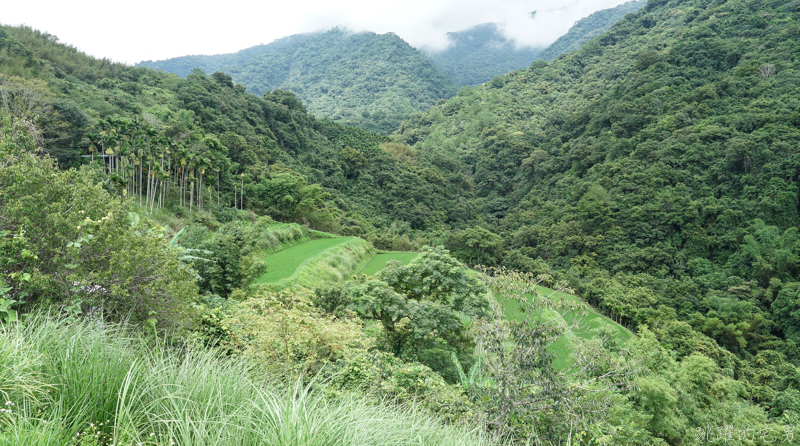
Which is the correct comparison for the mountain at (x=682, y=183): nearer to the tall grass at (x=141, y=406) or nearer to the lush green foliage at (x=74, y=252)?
the tall grass at (x=141, y=406)

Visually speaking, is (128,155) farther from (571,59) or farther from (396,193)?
(571,59)

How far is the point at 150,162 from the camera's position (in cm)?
2222

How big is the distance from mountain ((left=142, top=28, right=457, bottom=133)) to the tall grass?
91.5 meters

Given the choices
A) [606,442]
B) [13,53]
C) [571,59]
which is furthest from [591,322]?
[571,59]

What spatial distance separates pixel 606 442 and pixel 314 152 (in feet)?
180

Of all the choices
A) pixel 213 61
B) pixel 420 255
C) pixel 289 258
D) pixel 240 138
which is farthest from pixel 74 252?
pixel 213 61

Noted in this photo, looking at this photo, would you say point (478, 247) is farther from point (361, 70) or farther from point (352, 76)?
point (361, 70)

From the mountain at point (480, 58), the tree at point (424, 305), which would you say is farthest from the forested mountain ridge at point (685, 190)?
the mountain at point (480, 58)

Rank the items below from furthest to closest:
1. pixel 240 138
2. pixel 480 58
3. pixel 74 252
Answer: pixel 480 58 < pixel 240 138 < pixel 74 252

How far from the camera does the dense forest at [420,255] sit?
3164 millimetres

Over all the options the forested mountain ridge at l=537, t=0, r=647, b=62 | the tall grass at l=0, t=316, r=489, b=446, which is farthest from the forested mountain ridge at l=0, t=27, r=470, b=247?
the forested mountain ridge at l=537, t=0, r=647, b=62

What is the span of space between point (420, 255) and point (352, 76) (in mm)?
119603

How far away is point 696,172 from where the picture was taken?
36.3 meters

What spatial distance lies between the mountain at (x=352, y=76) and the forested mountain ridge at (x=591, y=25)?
4572 centimetres
